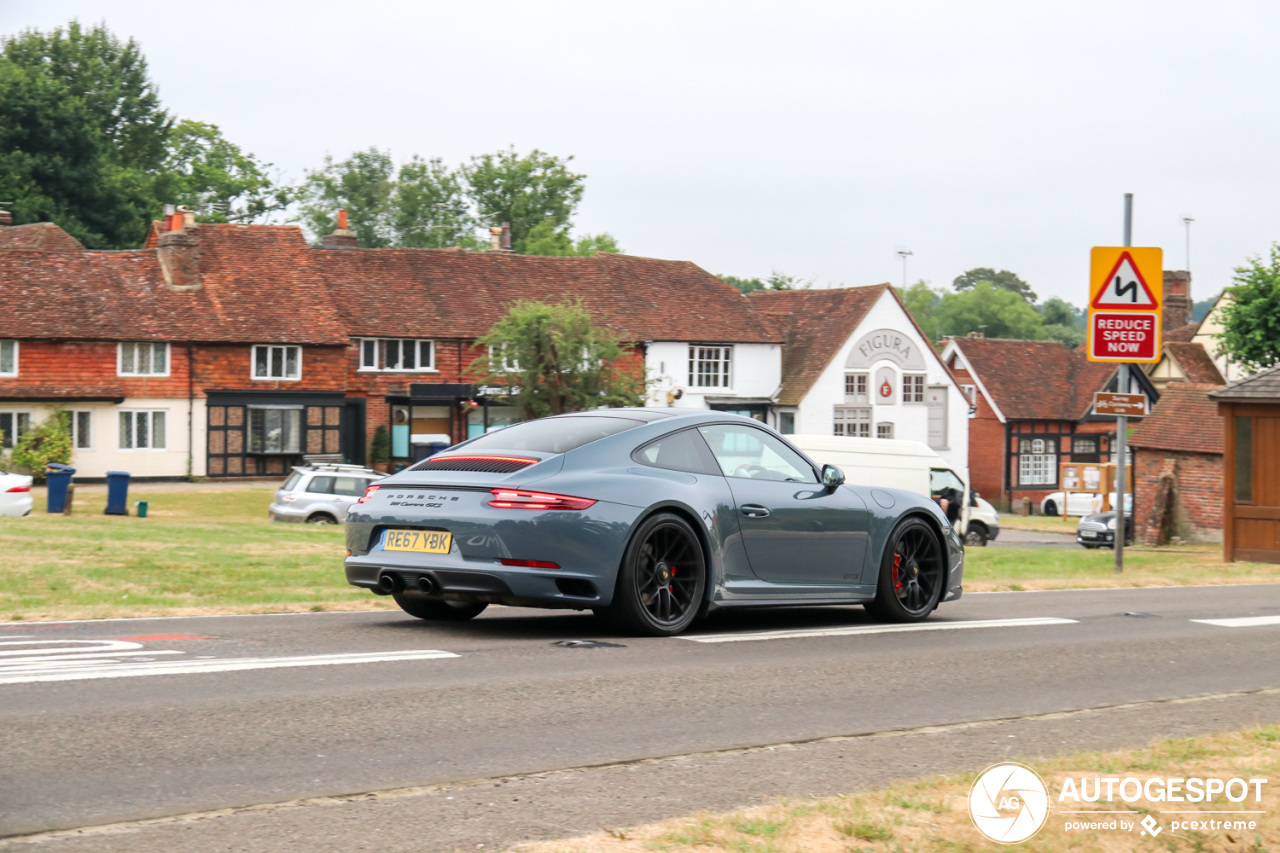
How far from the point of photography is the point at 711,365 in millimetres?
62438

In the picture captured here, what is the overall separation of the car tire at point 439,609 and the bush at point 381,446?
152 ft

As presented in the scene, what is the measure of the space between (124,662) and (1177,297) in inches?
2943

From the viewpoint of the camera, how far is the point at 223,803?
15.8 feet

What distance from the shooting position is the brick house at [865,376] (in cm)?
6397

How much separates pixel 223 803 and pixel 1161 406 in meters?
42.7

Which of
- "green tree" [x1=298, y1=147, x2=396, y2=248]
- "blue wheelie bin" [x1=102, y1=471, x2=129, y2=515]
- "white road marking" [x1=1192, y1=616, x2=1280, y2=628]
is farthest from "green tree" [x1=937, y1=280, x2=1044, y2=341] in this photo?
"white road marking" [x1=1192, y1=616, x2=1280, y2=628]

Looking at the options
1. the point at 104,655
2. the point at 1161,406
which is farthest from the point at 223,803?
the point at 1161,406

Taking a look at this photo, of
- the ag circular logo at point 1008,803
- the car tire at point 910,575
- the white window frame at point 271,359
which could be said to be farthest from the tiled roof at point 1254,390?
the white window frame at point 271,359

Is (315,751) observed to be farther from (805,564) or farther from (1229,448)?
(1229,448)

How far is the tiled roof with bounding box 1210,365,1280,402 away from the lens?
25750 mm

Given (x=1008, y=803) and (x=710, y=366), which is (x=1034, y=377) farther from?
(x=1008, y=803)

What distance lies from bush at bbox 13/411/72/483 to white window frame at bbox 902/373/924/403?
3528cm

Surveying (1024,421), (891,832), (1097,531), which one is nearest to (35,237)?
(1097,531)

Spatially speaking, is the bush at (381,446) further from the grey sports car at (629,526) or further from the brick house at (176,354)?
the grey sports car at (629,526)
